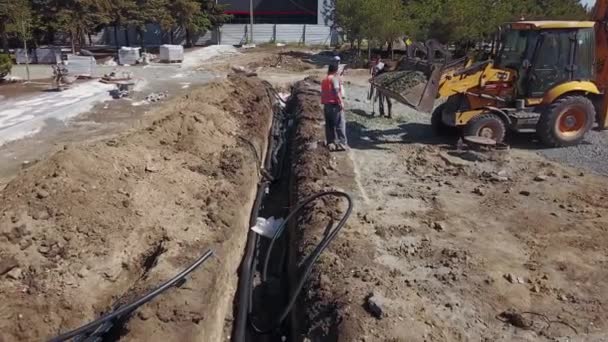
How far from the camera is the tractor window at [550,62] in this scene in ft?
34.5

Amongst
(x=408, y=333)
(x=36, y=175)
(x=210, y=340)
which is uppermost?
(x=36, y=175)

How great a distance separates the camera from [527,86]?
10.8 meters

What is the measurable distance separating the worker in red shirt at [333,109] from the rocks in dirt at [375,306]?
553cm

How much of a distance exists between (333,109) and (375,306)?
590 centimetres

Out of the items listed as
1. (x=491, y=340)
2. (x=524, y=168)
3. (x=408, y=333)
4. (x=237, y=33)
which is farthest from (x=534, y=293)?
(x=237, y=33)

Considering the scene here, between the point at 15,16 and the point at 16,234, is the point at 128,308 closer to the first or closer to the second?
the point at 16,234

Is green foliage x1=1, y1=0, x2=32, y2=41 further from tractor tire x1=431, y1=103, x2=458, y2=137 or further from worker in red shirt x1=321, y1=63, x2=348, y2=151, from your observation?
tractor tire x1=431, y1=103, x2=458, y2=137

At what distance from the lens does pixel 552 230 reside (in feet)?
23.0

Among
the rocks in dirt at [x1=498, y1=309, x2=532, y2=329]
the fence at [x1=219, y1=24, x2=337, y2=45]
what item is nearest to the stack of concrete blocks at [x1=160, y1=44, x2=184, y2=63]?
the fence at [x1=219, y1=24, x2=337, y2=45]

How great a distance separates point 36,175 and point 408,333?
194 inches

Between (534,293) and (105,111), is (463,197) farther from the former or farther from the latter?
(105,111)

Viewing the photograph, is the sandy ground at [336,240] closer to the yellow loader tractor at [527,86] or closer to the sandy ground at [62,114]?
the yellow loader tractor at [527,86]

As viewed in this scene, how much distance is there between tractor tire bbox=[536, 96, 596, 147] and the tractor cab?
0.44 m

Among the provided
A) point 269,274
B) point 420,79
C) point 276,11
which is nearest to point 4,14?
point 420,79
